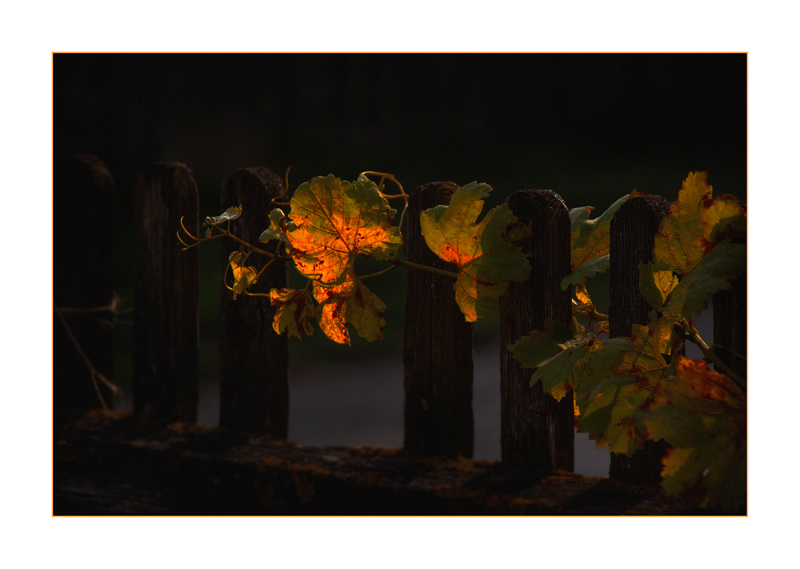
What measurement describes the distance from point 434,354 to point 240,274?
53 cm

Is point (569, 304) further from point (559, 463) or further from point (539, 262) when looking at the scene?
point (559, 463)

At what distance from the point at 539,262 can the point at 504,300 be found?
13 cm

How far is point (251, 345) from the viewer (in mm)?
1976

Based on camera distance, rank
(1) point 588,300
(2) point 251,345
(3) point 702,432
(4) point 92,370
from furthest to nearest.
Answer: (4) point 92,370, (2) point 251,345, (1) point 588,300, (3) point 702,432

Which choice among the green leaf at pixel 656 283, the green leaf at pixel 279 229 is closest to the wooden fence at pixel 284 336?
the green leaf at pixel 656 283

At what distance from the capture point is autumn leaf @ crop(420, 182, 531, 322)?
4.52ft

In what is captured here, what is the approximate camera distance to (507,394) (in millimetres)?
1598

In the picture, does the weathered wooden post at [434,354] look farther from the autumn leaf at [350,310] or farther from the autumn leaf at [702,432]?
the autumn leaf at [702,432]

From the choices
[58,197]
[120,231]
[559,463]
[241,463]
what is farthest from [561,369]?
[120,231]

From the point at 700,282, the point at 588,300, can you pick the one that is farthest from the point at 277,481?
the point at 700,282

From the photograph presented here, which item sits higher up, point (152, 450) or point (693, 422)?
point (693, 422)

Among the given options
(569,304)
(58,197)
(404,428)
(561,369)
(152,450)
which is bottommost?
(152,450)

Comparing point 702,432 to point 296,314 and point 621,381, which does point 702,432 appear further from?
point 296,314

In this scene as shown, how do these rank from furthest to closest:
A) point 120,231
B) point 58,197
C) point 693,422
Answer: point 120,231 → point 58,197 → point 693,422
